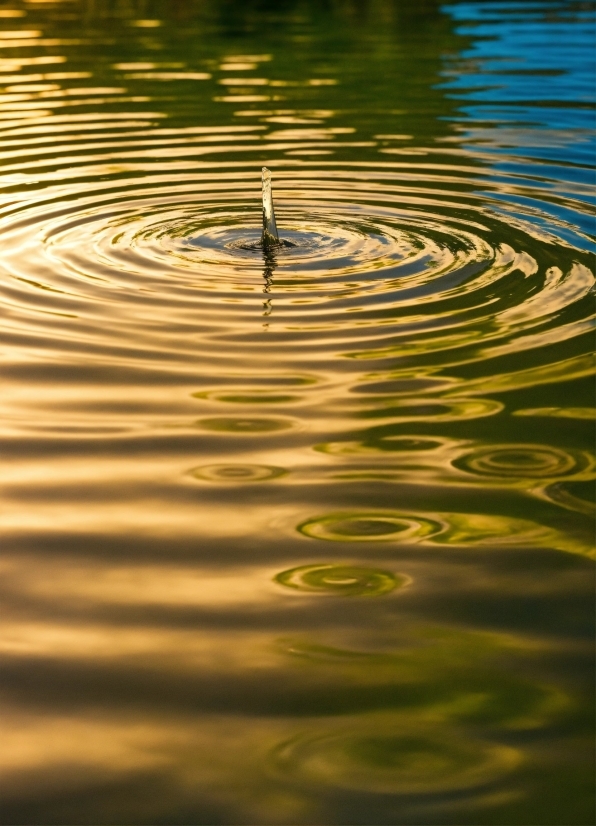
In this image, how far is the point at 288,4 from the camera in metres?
21.3

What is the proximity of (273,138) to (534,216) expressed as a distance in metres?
3.42

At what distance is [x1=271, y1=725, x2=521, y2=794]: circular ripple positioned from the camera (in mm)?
2656

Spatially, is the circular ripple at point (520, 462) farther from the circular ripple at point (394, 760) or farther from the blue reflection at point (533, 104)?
the blue reflection at point (533, 104)

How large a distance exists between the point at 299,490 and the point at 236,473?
0.27 meters

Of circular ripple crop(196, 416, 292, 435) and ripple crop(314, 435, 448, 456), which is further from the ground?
circular ripple crop(196, 416, 292, 435)

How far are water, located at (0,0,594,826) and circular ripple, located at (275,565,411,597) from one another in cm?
1

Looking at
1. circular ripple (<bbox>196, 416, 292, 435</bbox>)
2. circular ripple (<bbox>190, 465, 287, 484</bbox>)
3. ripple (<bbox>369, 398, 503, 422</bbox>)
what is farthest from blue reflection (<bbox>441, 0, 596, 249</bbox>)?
circular ripple (<bbox>190, 465, 287, 484</bbox>)

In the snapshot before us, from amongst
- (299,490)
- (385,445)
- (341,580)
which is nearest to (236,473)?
(299,490)

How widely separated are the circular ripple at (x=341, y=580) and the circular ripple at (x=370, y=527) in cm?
19

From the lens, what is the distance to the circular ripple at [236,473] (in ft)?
13.6

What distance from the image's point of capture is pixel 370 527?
12.5 feet

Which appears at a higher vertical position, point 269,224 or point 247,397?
point 269,224

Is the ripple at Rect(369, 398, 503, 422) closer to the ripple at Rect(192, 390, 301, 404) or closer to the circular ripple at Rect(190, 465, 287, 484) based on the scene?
the ripple at Rect(192, 390, 301, 404)

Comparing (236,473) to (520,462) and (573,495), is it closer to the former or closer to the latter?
(520,462)
